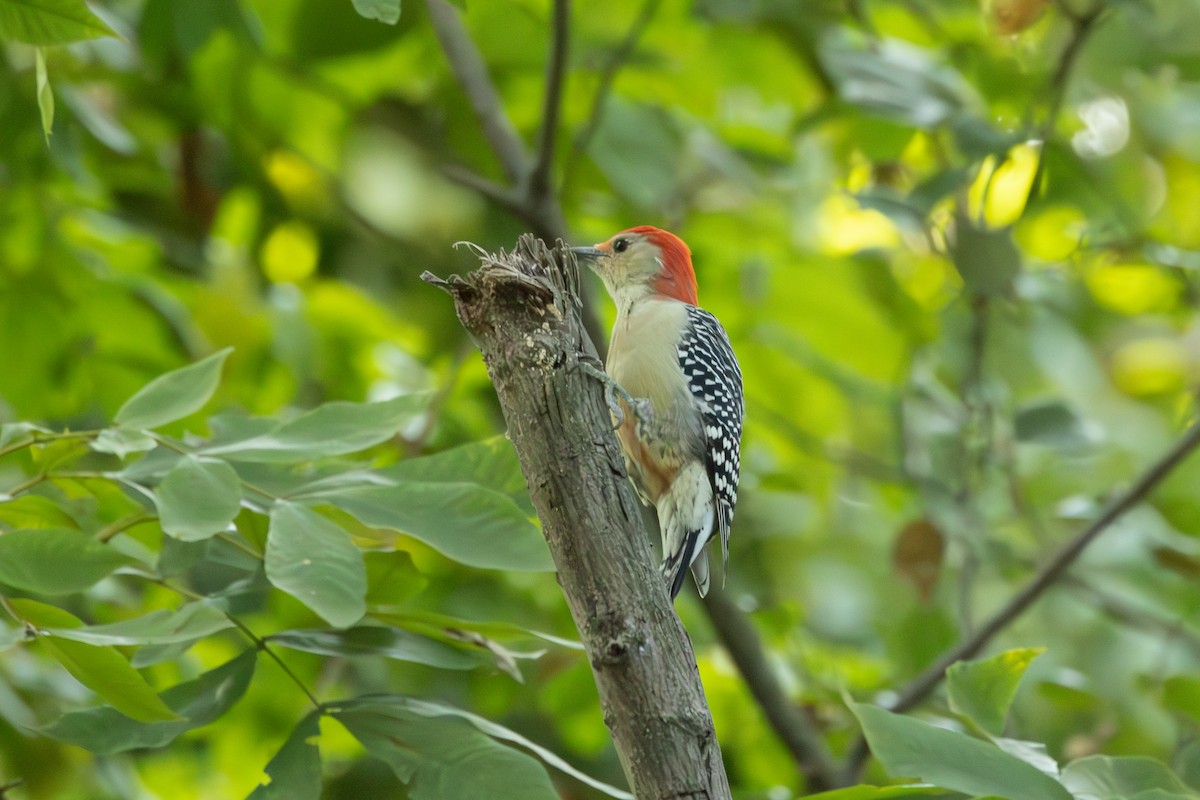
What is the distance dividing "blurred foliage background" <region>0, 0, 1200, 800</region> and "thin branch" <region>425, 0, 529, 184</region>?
81 mm

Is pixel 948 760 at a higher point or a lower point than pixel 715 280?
higher

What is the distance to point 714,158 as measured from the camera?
448 cm

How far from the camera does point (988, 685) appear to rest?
84.2 inches

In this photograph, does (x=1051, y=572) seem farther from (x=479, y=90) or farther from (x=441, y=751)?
(x=479, y=90)

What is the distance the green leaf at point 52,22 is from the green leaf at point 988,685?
186 cm

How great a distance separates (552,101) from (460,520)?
1815 mm

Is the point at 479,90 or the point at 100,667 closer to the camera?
the point at 100,667

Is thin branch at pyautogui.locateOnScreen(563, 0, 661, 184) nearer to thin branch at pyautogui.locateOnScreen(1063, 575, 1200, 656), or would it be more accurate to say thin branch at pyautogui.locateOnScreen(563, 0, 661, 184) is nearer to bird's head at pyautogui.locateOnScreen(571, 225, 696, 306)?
bird's head at pyautogui.locateOnScreen(571, 225, 696, 306)

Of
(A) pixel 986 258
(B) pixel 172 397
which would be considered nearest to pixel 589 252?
(A) pixel 986 258

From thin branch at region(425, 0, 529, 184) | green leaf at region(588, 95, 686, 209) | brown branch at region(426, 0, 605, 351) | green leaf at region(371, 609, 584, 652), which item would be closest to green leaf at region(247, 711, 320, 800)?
green leaf at region(371, 609, 584, 652)

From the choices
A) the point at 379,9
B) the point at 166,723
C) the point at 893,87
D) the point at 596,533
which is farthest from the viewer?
the point at 893,87

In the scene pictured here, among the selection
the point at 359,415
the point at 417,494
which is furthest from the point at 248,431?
the point at 417,494

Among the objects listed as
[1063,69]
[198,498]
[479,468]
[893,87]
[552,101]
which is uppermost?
[1063,69]

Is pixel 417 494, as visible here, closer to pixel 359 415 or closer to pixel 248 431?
pixel 359 415
